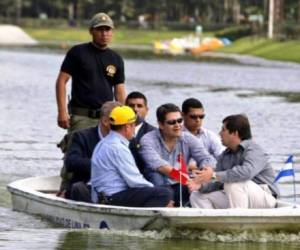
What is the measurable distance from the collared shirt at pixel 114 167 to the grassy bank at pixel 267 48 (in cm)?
6246

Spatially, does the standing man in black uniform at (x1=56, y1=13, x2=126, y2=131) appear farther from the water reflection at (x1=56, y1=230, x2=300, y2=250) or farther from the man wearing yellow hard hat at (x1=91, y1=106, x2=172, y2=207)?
the water reflection at (x1=56, y1=230, x2=300, y2=250)

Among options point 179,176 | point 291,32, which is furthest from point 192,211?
point 291,32

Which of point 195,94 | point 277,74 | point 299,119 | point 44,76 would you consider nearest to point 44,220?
point 299,119

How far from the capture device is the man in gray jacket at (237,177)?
1273cm

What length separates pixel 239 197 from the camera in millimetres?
12844

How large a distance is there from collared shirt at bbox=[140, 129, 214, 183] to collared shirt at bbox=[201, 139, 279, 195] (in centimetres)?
58

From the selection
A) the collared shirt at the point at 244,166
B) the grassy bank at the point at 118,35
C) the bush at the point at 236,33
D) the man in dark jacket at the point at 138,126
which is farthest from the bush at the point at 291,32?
the collared shirt at the point at 244,166

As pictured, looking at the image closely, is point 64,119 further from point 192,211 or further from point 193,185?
point 192,211

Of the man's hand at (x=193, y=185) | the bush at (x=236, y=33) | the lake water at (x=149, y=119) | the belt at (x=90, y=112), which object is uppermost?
the belt at (x=90, y=112)

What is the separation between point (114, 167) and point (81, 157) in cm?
97

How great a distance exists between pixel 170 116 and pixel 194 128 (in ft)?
4.31

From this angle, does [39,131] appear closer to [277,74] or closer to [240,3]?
[277,74]

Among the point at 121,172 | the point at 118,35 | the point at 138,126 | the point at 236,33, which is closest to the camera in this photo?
the point at 121,172

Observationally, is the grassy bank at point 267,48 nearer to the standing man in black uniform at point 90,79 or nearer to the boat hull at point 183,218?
the standing man in black uniform at point 90,79
